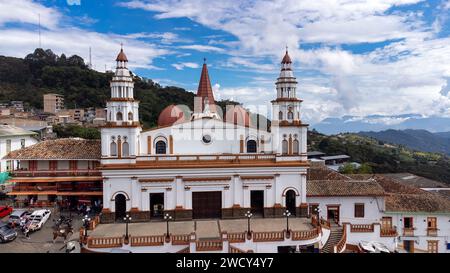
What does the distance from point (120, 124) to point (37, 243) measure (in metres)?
8.66

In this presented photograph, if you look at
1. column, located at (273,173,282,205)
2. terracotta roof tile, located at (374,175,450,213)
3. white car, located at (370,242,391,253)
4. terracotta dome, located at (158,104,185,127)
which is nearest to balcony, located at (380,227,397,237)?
white car, located at (370,242,391,253)

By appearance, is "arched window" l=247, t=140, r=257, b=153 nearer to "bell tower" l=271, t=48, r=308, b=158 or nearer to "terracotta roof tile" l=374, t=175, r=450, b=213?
"bell tower" l=271, t=48, r=308, b=158

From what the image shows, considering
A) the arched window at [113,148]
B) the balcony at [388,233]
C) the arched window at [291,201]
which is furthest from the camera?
the arched window at [291,201]

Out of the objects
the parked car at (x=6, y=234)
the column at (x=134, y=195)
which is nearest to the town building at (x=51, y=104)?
the parked car at (x=6, y=234)

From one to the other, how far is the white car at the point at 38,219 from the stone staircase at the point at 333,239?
17.5 meters

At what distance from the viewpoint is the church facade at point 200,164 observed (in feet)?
70.0

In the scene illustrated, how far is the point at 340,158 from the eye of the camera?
61.8 meters

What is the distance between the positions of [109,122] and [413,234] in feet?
73.3

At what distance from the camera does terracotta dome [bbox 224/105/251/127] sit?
83.6 ft

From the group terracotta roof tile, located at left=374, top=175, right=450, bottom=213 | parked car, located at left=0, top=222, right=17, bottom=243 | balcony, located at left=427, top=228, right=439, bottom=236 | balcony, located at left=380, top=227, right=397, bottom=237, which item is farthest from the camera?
terracotta roof tile, located at left=374, top=175, right=450, bottom=213

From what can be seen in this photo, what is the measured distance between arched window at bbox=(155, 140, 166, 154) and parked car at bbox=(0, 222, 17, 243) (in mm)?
9843

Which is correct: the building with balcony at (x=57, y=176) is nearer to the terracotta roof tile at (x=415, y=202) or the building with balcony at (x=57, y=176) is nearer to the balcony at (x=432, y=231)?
the terracotta roof tile at (x=415, y=202)

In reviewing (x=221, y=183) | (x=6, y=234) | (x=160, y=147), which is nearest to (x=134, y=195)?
(x=160, y=147)
